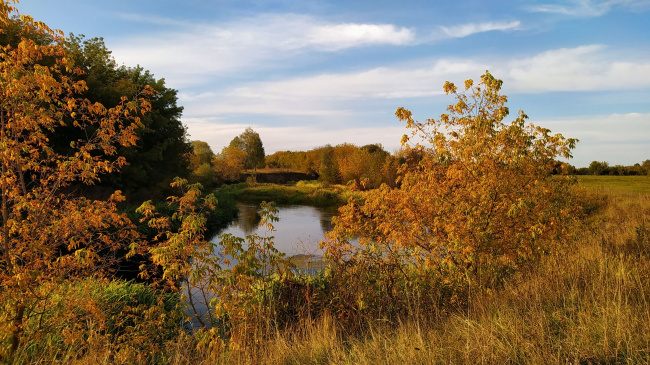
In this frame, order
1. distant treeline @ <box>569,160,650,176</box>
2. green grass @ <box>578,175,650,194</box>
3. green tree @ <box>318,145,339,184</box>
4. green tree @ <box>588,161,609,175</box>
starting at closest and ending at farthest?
green grass @ <box>578,175,650,194</box> → distant treeline @ <box>569,160,650,176</box> → green tree @ <box>588,161,609,175</box> → green tree @ <box>318,145,339,184</box>

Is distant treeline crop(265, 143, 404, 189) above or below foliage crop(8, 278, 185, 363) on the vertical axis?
above

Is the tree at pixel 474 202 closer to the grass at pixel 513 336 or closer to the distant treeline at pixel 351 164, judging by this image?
the grass at pixel 513 336

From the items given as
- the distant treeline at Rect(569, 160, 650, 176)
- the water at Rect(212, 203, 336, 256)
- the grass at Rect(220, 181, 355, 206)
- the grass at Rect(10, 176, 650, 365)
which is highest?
the distant treeline at Rect(569, 160, 650, 176)

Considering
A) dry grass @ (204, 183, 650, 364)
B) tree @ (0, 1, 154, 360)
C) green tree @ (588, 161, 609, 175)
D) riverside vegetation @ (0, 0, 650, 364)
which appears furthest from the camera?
green tree @ (588, 161, 609, 175)

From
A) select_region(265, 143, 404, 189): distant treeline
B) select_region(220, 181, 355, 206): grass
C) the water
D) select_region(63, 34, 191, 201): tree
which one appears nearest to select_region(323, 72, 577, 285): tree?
the water

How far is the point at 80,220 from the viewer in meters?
6.25

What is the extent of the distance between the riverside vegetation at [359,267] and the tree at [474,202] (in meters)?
0.03

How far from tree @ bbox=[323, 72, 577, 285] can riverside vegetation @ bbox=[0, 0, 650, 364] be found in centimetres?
3

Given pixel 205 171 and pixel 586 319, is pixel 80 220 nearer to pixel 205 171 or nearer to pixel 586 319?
pixel 586 319

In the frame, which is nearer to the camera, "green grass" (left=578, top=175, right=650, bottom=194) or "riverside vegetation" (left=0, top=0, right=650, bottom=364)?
"riverside vegetation" (left=0, top=0, right=650, bottom=364)

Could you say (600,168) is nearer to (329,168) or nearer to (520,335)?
(329,168)

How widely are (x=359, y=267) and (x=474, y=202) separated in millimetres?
2251

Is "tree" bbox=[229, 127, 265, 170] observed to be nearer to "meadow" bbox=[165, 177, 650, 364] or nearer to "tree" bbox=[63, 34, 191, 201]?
"tree" bbox=[63, 34, 191, 201]

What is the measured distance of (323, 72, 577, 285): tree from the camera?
665 centimetres
